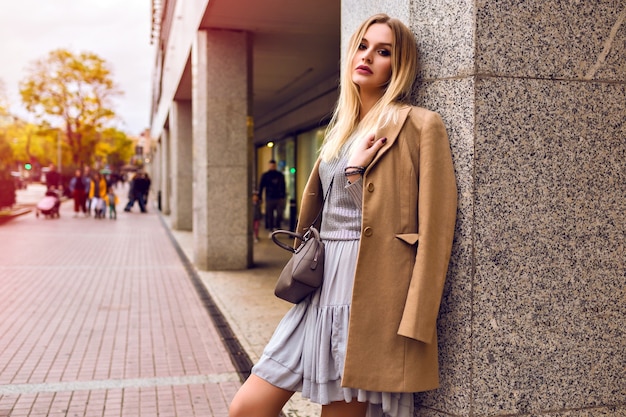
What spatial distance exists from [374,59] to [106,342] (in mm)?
4438

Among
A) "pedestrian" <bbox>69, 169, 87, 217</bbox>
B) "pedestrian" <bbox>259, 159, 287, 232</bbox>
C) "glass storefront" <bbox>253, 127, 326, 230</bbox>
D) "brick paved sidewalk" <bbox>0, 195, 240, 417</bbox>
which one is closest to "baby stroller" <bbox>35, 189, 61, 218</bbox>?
"pedestrian" <bbox>69, 169, 87, 217</bbox>

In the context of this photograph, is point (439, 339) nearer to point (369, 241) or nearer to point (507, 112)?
point (369, 241)

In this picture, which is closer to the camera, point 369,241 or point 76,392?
point 369,241

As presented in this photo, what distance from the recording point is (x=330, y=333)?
2.39 meters

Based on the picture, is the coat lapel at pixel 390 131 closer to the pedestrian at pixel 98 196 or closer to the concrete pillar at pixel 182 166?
A: the concrete pillar at pixel 182 166

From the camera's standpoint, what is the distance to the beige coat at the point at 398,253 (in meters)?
2.26

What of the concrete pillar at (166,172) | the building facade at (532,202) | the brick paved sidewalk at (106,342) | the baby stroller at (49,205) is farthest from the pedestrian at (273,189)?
the building facade at (532,202)

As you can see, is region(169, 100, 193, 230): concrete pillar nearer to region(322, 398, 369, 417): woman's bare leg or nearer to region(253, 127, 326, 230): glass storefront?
region(253, 127, 326, 230): glass storefront

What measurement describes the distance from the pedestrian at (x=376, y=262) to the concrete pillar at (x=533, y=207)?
0.55ft

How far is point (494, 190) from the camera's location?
8.03ft

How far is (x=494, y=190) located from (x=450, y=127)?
0.30 m

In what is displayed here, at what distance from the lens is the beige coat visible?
88.9 inches

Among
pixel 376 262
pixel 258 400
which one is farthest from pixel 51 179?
pixel 376 262

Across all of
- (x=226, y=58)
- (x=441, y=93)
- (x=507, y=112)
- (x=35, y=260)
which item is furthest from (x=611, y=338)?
(x=35, y=260)
